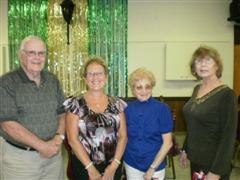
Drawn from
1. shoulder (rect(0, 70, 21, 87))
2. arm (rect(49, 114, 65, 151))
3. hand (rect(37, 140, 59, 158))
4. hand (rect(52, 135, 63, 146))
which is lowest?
hand (rect(37, 140, 59, 158))

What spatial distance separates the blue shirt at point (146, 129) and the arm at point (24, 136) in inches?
22.9

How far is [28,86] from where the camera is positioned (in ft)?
6.96

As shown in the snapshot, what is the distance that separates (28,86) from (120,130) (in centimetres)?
67

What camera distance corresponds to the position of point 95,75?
217cm

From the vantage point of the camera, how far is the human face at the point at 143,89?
7.41 feet

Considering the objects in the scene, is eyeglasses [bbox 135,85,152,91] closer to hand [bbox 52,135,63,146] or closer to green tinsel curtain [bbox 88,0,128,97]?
hand [bbox 52,135,63,146]

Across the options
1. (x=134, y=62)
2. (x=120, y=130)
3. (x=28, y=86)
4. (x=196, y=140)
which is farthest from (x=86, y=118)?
(x=134, y=62)

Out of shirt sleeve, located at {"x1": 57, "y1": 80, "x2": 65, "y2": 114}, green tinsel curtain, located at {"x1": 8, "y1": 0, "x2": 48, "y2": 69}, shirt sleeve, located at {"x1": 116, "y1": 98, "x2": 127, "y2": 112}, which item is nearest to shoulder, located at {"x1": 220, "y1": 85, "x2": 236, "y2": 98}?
shirt sleeve, located at {"x1": 116, "y1": 98, "x2": 127, "y2": 112}

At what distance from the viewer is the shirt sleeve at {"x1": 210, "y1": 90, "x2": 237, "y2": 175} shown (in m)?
1.94

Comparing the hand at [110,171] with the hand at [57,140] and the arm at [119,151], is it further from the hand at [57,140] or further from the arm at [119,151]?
the hand at [57,140]

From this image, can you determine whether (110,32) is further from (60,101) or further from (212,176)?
(212,176)

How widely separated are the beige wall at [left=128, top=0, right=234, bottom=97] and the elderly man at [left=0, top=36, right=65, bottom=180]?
4.05 meters

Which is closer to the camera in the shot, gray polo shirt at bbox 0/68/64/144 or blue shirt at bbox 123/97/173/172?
gray polo shirt at bbox 0/68/64/144

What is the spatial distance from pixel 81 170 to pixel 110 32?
419 cm
